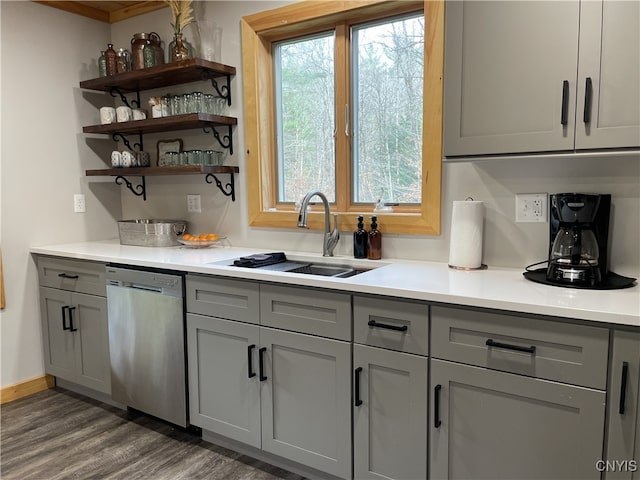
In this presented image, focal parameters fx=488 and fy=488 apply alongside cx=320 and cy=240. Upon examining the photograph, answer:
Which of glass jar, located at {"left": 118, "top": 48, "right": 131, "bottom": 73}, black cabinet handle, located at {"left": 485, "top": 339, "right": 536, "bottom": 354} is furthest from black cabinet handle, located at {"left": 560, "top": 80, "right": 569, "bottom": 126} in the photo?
glass jar, located at {"left": 118, "top": 48, "right": 131, "bottom": 73}

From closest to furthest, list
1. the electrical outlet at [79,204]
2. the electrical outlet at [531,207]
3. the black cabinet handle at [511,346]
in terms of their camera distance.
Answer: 1. the black cabinet handle at [511,346]
2. the electrical outlet at [531,207]
3. the electrical outlet at [79,204]

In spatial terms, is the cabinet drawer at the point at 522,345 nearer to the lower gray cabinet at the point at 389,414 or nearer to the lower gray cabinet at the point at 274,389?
the lower gray cabinet at the point at 389,414

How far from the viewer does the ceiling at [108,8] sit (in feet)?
10.2

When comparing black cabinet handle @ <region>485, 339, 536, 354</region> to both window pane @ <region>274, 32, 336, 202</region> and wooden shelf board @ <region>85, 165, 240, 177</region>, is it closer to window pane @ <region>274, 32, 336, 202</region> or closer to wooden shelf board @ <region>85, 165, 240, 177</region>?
window pane @ <region>274, 32, 336, 202</region>

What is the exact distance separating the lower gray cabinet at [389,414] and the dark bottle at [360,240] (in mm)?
647

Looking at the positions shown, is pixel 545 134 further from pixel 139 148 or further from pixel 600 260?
pixel 139 148

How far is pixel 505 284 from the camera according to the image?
1.76 meters

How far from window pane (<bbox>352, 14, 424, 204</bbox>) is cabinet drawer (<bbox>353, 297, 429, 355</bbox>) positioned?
0.83m

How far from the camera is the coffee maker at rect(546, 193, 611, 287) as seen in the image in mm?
1709

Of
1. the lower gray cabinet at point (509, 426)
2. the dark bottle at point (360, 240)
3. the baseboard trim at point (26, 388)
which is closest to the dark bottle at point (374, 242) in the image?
the dark bottle at point (360, 240)

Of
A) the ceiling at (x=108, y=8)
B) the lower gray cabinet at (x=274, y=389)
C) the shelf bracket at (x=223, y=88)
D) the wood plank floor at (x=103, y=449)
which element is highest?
the ceiling at (x=108, y=8)

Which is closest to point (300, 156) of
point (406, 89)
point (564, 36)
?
point (406, 89)

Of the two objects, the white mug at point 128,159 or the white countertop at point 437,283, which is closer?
the white countertop at point 437,283

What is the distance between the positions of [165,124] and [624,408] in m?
2.56
